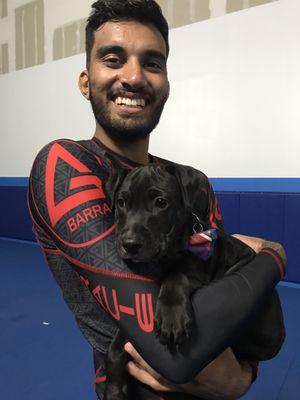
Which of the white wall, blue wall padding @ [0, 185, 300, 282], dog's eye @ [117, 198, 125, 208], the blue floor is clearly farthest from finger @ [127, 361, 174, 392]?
the white wall

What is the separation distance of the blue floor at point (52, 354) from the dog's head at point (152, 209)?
150cm

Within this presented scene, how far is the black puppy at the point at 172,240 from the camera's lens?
87 cm

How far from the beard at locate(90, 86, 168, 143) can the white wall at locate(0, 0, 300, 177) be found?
257 centimetres

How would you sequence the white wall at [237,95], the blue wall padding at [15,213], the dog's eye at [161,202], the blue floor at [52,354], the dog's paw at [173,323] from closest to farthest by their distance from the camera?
the dog's paw at [173,323] < the dog's eye at [161,202] < the blue floor at [52,354] < the white wall at [237,95] < the blue wall padding at [15,213]

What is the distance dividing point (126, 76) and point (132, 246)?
0.53m

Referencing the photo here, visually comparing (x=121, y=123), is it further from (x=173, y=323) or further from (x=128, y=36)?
(x=173, y=323)

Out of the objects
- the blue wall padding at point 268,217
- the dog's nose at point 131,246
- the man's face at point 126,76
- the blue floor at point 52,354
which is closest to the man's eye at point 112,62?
the man's face at point 126,76

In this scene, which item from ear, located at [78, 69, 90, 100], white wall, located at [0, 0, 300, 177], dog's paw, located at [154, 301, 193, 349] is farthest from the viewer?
white wall, located at [0, 0, 300, 177]

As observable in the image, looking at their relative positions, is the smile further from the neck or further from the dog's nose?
the dog's nose

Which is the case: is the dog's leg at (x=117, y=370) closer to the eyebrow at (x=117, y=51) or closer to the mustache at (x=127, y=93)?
the mustache at (x=127, y=93)

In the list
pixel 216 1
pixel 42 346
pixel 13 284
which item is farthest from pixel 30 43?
pixel 42 346

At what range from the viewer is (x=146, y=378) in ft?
2.80

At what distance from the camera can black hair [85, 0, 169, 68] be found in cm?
107

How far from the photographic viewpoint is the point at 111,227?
0.86 meters
